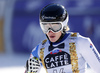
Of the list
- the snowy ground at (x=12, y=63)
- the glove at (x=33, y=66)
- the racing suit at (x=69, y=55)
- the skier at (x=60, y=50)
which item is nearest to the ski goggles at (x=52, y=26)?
the skier at (x=60, y=50)

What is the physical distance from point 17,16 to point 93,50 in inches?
301

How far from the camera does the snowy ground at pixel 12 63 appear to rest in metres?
7.93

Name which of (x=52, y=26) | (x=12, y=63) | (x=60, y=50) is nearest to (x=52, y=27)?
(x=52, y=26)

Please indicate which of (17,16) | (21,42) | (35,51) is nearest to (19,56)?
(21,42)

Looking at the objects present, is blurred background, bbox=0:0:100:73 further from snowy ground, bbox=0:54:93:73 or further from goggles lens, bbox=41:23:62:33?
goggles lens, bbox=41:23:62:33

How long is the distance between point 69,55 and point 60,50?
0.14m

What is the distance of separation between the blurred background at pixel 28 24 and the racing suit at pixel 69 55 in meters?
5.84

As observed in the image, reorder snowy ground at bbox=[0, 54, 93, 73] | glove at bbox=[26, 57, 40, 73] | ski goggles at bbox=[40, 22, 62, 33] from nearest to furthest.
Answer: ski goggles at bbox=[40, 22, 62, 33], glove at bbox=[26, 57, 40, 73], snowy ground at bbox=[0, 54, 93, 73]

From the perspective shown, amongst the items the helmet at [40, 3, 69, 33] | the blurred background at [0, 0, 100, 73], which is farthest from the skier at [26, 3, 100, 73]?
the blurred background at [0, 0, 100, 73]

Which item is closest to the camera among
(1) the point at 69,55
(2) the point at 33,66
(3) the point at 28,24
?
(1) the point at 69,55

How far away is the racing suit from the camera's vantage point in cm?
308

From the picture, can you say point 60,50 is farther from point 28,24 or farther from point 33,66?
point 28,24

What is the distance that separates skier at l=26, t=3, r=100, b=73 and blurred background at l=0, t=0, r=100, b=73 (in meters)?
5.81

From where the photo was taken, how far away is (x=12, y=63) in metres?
9.09
